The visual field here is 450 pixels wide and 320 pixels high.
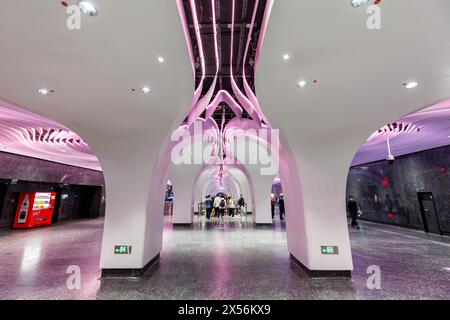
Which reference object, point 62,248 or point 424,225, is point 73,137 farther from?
point 424,225

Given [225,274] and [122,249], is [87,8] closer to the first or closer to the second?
[122,249]

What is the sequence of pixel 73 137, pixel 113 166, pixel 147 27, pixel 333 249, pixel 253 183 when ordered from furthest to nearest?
pixel 253 183 < pixel 73 137 < pixel 113 166 < pixel 333 249 < pixel 147 27

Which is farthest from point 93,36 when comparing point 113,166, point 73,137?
point 73,137

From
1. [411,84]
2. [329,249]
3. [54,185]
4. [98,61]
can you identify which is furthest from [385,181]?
[54,185]

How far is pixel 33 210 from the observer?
35.8 ft

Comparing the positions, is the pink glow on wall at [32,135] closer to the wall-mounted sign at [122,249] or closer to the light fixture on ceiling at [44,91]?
the light fixture on ceiling at [44,91]

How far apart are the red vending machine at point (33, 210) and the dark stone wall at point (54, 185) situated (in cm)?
37

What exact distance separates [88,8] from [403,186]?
14.0 m

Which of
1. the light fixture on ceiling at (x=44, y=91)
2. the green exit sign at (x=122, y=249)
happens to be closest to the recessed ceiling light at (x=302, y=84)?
the light fixture on ceiling at (x=44, y=91)

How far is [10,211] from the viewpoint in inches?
418

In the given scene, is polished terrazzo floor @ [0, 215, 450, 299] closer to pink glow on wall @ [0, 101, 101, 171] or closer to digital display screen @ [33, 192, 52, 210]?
pink glow on wall @ [0, 101, 101, 171]

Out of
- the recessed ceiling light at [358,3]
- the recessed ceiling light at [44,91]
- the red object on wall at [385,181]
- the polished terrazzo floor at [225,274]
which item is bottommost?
the polished terrazzo floor at [225,274]

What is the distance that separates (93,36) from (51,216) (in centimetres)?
1438

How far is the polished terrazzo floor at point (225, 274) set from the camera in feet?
11.2
